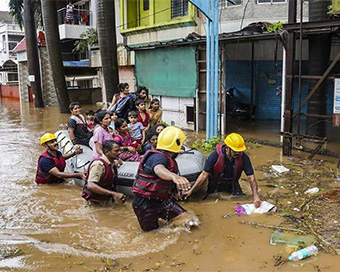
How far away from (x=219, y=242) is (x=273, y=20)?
1049cm

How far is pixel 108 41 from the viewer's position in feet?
38.6

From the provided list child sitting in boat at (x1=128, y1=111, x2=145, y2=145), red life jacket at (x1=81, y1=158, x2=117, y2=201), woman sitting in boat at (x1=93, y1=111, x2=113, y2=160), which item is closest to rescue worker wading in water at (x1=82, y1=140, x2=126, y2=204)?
red life jacket at (x1=81, y1=158, x2=117, y2=201)

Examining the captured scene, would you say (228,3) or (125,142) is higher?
(228,3)

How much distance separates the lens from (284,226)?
4859 millimetres

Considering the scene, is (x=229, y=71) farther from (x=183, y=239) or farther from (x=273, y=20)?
(x=183, y=239)

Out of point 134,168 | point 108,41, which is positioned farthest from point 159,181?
point 108,41

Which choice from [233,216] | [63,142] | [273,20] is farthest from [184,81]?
[233,216]

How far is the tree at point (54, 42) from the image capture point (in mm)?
16312

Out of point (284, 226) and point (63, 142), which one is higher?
point (63, 142)

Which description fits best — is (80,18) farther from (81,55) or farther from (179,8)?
(179,8)

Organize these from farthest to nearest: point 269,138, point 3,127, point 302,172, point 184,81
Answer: point 3,127, point 184,81, point 269,138, point 302,172

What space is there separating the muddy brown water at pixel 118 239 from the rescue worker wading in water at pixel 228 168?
21 cm

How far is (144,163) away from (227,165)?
1.65 metres

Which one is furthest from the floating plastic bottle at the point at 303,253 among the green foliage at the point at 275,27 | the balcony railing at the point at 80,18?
the balcony railing at the point at 80,18
